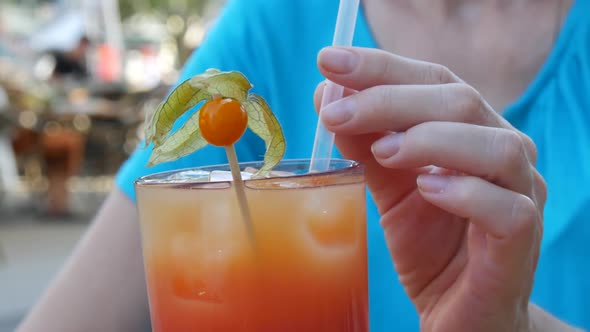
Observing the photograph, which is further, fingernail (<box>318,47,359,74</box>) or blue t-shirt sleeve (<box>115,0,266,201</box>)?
blue t-shirt sleeve (<box>115,0,266,201</box>)

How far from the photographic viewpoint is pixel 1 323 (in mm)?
3598

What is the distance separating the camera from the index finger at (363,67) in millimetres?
687

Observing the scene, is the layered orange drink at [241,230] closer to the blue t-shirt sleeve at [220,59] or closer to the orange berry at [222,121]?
the orange berry at [222,121]

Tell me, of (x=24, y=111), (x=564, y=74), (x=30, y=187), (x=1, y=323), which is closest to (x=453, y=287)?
(x=564, y=74)

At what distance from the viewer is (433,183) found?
0.70m

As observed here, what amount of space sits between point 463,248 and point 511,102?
477 millimetres

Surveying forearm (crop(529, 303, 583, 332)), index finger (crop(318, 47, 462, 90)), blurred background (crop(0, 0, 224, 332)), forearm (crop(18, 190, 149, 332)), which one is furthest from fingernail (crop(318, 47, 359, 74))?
blurred background (crop(0, 0, 224, 332))

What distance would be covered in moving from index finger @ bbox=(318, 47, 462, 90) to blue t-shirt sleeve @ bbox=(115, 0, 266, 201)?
1.60ft

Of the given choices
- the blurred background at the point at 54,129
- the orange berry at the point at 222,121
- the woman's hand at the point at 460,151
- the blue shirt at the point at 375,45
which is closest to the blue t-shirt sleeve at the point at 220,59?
the blue shirt at the point at 375,45

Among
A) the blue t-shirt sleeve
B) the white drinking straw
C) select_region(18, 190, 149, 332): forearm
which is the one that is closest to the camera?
the white drinking straw

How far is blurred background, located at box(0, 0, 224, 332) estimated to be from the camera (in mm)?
5145

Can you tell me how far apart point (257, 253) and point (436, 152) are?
0.20 m

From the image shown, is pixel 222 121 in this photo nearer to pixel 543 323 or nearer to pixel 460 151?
pixel 460 151

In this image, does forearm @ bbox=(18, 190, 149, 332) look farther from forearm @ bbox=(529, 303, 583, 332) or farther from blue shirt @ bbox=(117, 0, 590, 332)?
forearm @ bbox=(529, 303, 583, 332)
